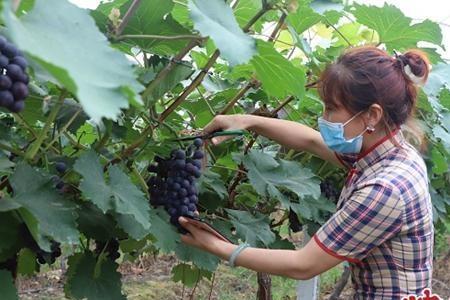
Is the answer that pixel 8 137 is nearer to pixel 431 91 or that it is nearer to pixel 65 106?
pixel 65 106

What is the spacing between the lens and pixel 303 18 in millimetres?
1598

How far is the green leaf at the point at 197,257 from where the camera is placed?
1465 millimetres

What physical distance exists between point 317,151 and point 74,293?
834 mm

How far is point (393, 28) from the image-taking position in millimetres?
1742

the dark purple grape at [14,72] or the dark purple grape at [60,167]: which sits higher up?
the dark purple grape at [14,72]

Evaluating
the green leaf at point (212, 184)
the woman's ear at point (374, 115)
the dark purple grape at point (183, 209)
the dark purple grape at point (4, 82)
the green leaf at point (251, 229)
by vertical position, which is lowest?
the green leaf at point (251, 229)

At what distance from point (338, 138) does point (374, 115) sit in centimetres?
10

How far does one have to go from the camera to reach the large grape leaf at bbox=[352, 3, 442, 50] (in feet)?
5.49

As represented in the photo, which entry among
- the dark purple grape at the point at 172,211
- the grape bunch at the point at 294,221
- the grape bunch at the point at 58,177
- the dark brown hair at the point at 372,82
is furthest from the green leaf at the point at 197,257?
the grape bunch at the point at 294,221

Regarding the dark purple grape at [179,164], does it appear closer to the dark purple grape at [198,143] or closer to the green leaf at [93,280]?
the dark purple grape at [198,143]

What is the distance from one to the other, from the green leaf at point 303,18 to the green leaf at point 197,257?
618 mm

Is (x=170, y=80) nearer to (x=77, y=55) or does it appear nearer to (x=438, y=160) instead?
(x=77, y=55)

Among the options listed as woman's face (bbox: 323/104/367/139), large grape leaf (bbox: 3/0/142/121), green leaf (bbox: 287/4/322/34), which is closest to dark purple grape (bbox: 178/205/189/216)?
woman's face (bbox: 323/104/367/139)

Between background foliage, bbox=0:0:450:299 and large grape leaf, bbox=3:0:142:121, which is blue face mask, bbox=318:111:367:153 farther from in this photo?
large grape leaf, bbox=3:0:142:121
